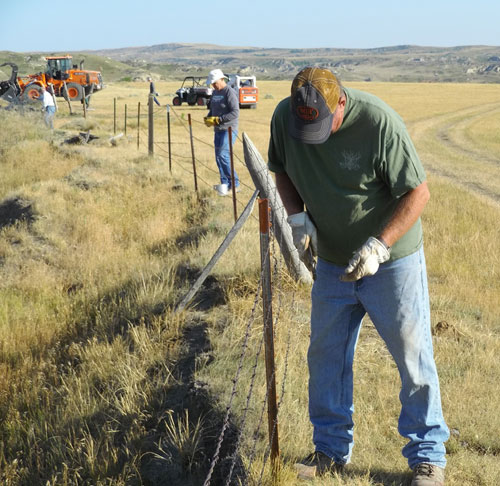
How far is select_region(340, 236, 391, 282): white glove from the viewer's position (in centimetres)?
265

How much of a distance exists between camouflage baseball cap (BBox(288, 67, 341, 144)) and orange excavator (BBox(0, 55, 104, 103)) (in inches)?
1015

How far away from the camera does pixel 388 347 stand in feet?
9.77

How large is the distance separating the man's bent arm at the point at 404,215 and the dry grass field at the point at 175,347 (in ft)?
2.69

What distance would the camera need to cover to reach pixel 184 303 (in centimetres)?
491

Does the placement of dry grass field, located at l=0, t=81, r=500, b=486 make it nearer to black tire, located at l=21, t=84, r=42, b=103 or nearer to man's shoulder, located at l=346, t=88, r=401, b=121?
man's shoulder, located at l=346, t=88, r=401, b=121

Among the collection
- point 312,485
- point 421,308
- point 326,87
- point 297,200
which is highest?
point 326,87

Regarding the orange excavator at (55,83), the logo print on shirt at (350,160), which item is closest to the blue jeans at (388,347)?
the logo print on shirt at (350,160)

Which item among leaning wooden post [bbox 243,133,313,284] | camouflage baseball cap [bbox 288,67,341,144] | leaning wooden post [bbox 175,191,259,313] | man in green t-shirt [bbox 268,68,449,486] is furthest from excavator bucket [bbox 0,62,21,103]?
camouflage baseball cap [bbox 288,67,341,144]

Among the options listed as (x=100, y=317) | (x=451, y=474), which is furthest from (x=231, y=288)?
(x=451, y=474)

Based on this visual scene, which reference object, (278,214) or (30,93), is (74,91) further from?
(278,214)

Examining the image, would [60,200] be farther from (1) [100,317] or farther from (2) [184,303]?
(2) [184,303]

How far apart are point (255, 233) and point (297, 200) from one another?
12.9ft

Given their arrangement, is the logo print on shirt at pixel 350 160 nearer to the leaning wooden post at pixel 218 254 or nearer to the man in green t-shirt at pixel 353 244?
the man in green t-shirt at pixel 353 244

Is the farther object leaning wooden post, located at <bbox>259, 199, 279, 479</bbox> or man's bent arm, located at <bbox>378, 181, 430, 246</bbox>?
leaning wooden post, located at <bbox>259, 199, 279, 479</bbox>
